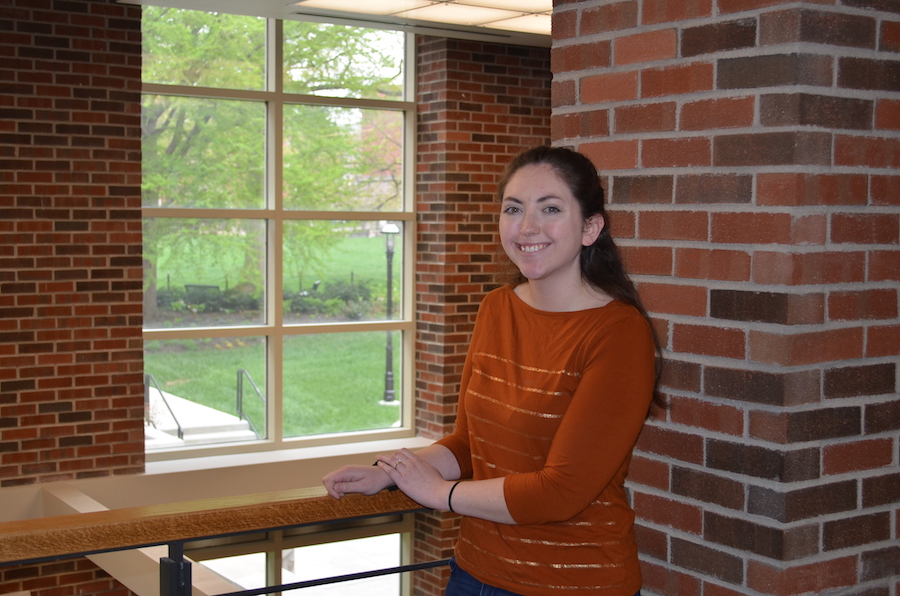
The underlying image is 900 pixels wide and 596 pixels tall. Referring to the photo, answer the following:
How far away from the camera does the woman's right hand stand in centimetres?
180

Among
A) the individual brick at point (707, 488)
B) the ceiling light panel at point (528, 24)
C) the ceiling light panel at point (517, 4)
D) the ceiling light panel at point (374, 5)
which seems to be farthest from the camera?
the ceiling light panel at point (528, 24)

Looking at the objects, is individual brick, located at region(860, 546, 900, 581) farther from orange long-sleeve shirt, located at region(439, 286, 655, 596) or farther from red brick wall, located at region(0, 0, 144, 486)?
red brick wall, located at region(0, 0, 144, 486)

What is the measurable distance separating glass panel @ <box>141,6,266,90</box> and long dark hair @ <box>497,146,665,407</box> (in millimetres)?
5282

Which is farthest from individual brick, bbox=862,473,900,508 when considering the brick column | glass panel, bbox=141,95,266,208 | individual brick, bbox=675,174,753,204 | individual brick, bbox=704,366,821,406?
glass panel, bbox=141,95,266,208

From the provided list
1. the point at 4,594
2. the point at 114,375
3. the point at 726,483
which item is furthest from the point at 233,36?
the point at 726,483

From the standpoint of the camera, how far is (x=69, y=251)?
19.3ft

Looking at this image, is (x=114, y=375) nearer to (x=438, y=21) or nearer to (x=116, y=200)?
(x=116, y=200)

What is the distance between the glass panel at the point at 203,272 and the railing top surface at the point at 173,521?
5068 millimetres

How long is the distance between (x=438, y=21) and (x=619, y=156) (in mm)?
4576

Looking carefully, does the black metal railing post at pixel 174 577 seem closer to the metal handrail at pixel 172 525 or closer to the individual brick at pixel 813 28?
the metal handrail at pixel 172 525

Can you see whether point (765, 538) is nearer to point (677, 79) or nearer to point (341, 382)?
point (677, 79)

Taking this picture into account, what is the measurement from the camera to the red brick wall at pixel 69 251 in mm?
5738

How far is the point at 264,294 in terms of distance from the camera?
23.1 ft

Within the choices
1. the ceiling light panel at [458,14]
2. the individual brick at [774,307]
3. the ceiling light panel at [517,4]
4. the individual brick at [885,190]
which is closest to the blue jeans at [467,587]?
the individual brick at [774,307]
